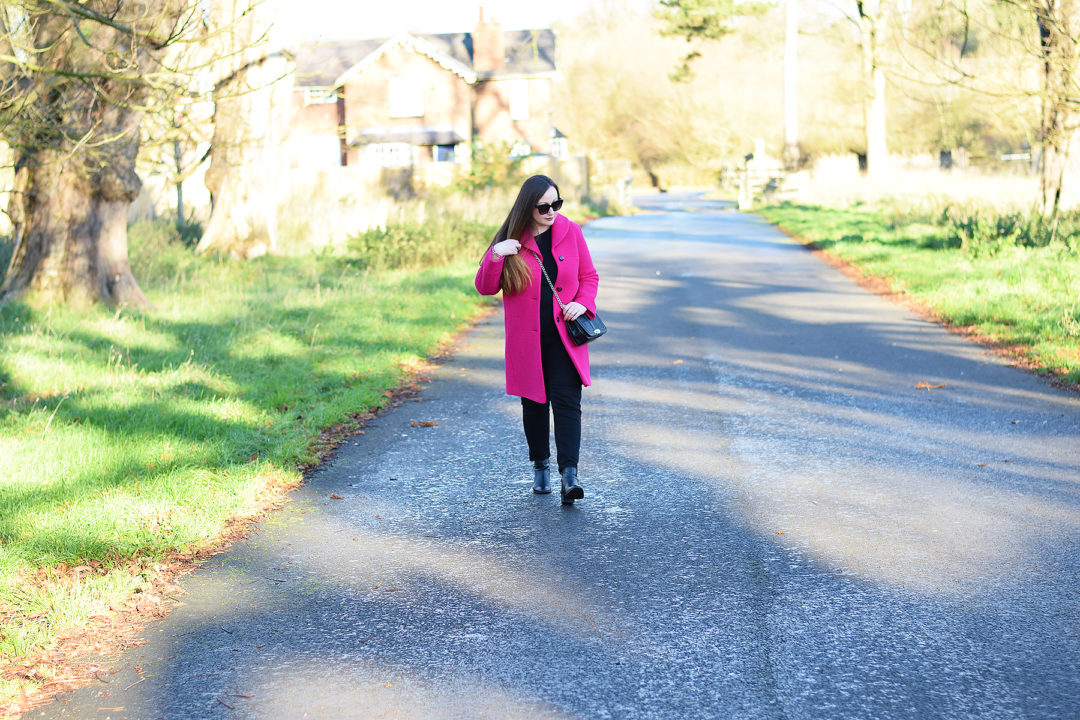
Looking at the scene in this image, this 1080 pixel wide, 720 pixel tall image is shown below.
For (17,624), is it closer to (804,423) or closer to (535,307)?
(535,307)

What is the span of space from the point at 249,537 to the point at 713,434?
344 centimetres

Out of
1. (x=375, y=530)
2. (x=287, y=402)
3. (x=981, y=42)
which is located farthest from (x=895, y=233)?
(x=981, y=42)

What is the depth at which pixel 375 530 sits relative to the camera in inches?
219

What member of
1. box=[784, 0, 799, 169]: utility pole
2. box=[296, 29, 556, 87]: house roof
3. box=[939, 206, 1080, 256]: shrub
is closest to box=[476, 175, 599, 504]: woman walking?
box=[939, 206, 1080, 256]: shrub

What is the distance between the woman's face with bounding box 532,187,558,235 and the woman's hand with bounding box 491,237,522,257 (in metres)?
0.19

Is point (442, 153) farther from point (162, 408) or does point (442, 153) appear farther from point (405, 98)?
point (162, 408)

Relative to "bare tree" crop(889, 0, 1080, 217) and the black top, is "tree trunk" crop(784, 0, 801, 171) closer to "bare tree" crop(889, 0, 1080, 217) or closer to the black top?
"bare tree" crop(889, 0, 1080, 217)

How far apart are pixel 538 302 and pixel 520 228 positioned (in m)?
0.42

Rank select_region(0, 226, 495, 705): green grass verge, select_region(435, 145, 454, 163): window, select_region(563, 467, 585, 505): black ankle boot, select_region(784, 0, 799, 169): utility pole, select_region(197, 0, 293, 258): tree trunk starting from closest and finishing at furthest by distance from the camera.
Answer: select_region(0, 226, 495, 705): green grass verge < select_region(563, 467, 585, 505): black ankle boot < select_region(197, 0, 293, 258): tree trunk < select_region(784, 0, 799, 169): utility pole < select_region(435, 145, 454, 163): window

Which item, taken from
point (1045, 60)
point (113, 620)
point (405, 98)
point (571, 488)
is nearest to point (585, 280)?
point (571, 488)

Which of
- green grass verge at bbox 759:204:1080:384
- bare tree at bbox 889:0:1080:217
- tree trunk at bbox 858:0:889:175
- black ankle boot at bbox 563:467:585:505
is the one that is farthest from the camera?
tree trunk at bbox 858:0:889:175

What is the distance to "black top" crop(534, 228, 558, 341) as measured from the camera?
237 inches

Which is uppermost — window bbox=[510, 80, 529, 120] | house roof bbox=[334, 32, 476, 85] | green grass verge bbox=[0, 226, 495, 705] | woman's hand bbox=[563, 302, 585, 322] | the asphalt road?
house roof bbox=[334, 32, 476, 85]

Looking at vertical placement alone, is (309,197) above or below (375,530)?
above
